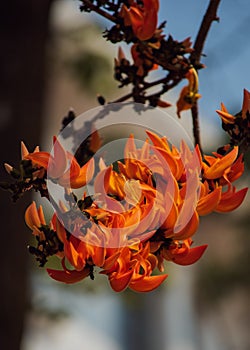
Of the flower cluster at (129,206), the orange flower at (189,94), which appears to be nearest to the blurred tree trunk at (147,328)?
the orange flower at (189,94)

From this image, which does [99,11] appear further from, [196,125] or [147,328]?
[147,328]

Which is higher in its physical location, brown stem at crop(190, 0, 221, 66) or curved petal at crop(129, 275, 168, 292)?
brown stem at crop(190, 0, 221, 66)

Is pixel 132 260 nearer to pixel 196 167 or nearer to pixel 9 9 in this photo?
pixel 196 167

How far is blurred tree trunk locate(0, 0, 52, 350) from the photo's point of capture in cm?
131

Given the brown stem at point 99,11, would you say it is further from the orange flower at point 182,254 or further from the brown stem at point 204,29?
the orange flower at point 182,254

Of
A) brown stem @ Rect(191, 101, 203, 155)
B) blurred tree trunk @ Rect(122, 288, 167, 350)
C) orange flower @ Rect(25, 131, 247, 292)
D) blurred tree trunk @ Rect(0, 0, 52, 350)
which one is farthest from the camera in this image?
blurred tree trunk @ Rect(122, 288, 167, 350)

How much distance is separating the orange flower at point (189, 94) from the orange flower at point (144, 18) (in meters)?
0.06

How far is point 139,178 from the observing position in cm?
52

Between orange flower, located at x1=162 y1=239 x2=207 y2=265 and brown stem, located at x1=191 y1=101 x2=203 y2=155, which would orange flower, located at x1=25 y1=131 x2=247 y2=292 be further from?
brown stem, located at x1=191 y1=101 x2=203 y2=155

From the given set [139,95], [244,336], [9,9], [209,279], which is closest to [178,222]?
[139,95]

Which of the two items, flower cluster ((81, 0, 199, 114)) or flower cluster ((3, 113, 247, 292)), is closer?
flower cluster ((3, 113, 247, 292))

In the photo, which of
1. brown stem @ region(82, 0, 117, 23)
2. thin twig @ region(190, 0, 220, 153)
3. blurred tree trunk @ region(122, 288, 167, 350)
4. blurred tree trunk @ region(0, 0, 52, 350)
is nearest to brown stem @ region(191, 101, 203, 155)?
thin twig @ region(190, 0, 220, 153)

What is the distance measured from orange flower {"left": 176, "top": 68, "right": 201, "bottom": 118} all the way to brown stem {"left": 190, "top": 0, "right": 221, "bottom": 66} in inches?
0.6

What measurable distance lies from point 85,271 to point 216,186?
4.1 inches
